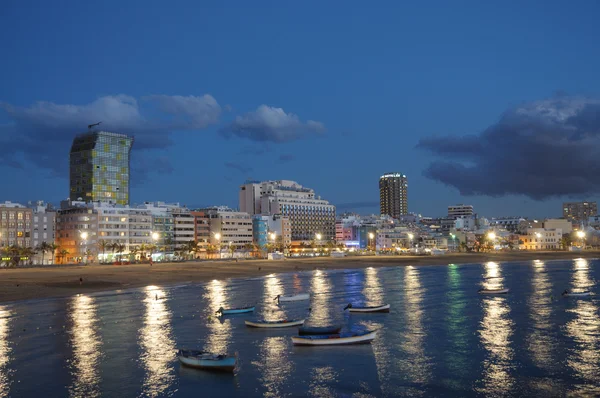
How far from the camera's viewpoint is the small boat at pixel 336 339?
1406 inches

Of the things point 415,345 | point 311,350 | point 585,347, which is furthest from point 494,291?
point 311,350

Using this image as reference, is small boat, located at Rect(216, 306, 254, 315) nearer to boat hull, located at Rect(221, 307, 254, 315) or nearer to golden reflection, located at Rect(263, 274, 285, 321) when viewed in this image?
boat hull, located at Rect(221, 307, 254, 315)

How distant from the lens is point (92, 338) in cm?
3928

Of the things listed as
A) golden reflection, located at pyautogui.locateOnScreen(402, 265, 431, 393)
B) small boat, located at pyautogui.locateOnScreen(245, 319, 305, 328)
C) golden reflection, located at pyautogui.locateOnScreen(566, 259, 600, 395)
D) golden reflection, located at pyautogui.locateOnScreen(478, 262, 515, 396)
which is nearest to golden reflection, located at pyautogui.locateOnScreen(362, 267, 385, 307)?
golden reflection, located at pyautogui.locateOnScreen(402, 265, 431, 393)

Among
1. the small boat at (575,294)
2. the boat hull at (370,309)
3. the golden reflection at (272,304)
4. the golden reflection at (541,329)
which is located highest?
the boat hull at (370,309)

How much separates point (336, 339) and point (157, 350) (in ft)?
35.7

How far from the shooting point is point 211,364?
3002 centimetres

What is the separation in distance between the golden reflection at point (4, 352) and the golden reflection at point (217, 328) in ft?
36.0

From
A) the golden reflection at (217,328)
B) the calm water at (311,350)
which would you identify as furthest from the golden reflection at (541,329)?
the golden reflection at (217,328)

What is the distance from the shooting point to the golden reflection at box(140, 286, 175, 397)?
27625 millimetres

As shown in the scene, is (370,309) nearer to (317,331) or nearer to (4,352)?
(317,331)

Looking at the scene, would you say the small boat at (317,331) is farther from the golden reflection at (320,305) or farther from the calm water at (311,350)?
the golden reflection at (320,305)

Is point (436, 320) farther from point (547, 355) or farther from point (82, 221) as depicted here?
point (82, 221)

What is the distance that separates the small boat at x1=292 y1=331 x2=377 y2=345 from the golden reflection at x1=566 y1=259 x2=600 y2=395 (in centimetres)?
1158
